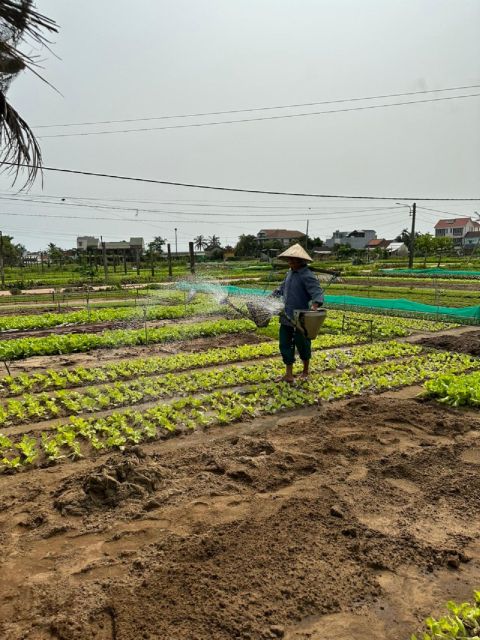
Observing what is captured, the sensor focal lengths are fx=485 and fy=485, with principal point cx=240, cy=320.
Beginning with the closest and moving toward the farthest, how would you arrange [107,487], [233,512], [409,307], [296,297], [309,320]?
[233,512]
[107,487]
[309,320]
[296,297]
[409,307]

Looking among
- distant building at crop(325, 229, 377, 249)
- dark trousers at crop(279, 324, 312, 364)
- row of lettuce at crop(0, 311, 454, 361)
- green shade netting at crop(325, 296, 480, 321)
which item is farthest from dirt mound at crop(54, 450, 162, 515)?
distant building at crop(325, 229, 377, 249)

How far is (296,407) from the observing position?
6629 mm

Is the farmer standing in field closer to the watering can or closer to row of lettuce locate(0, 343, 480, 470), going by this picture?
the watering can

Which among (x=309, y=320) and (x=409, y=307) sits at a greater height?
(x=309, y=320)

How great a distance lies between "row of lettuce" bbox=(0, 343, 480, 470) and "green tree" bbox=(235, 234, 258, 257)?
60217 millimetres

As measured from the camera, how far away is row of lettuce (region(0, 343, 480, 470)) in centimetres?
528

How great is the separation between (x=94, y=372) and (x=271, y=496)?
542cm

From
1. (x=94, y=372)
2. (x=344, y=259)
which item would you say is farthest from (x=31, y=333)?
(x=344, y=259)

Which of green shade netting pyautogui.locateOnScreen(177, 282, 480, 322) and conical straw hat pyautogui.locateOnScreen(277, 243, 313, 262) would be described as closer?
conical straw hat pyautogui.locateOnScreen(277, 243, 313, 262)

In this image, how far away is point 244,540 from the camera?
342 centimetres

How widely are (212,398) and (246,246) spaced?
2550 inches

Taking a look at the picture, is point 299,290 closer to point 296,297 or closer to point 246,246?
point 296,297

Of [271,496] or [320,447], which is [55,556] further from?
[320,447]

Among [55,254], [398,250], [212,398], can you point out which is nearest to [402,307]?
[212,398]
